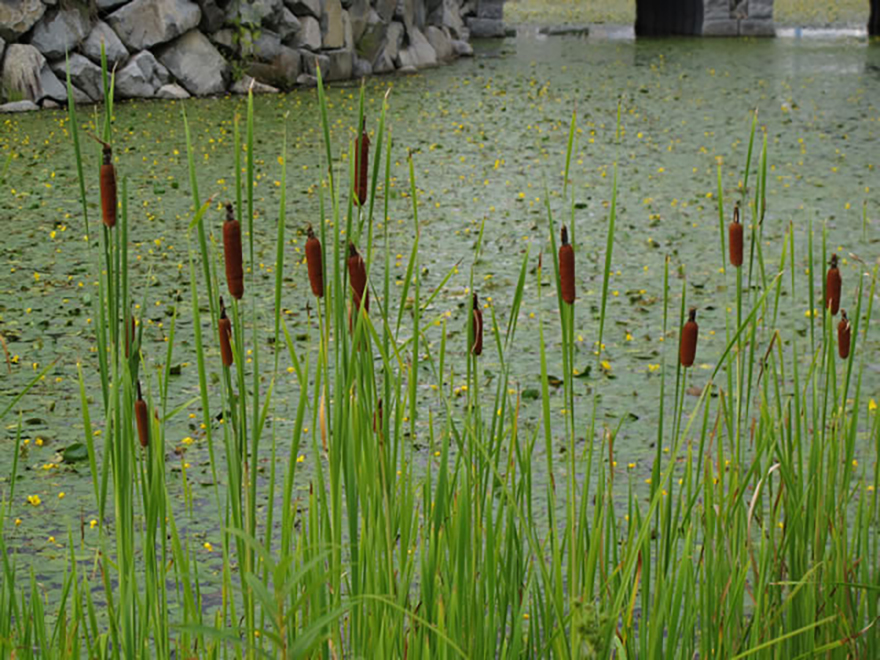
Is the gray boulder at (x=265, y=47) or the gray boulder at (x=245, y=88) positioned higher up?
the gray boulder at (x=265, y=47)

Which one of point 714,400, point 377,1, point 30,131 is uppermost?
point 377,1

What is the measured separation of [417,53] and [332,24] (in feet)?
5.91

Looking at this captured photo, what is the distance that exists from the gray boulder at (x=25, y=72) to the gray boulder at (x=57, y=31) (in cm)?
10

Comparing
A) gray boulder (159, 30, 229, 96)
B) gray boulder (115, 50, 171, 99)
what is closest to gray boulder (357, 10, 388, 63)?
gray boulder (159, 30, 229, 96)

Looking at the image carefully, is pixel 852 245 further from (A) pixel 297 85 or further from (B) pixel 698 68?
(B) pixel 698 68

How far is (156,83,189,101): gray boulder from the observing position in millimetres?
9445

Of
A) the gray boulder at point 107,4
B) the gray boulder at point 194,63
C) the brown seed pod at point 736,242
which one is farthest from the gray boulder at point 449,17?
the brown seed pod at point 736,242

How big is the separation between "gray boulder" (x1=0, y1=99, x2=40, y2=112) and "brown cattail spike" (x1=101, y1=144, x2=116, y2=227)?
316 inches

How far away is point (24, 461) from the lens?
10.3 feet

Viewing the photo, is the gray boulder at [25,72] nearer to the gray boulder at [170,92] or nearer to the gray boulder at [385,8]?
the gray boulder at [170,92]

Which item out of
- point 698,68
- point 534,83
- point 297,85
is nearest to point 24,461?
point 297,85

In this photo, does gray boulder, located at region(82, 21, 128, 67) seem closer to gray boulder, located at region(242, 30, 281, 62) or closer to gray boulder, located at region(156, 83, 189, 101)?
gray boulder, located at region(156, 83, 189, 101)

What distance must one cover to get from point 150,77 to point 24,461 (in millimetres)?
6807

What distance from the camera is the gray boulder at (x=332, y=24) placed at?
10492 mm
